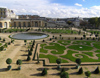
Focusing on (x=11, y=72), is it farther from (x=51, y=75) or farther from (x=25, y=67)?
(x=51, y=75)

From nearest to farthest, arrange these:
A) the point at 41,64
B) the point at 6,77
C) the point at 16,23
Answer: the point at 6,77
the point at 41,64
the point at 16,23

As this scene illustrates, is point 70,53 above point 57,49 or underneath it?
underneath

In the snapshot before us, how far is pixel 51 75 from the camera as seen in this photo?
13586 millimetres

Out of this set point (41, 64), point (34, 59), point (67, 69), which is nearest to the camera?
point (67, 69)

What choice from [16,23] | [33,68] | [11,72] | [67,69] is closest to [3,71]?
[11,72]

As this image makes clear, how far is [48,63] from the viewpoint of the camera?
1677 centimetres

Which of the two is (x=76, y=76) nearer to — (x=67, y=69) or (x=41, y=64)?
(x=67, y=69)

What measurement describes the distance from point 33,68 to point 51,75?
11.0ft

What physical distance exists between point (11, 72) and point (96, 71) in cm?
1244

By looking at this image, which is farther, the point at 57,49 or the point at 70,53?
the point at 57,49

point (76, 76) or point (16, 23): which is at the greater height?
point (16, 23)

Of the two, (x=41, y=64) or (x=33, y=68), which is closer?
(x=33, y=68)

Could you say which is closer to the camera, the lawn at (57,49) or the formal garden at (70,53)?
the formal garden at (70,53)

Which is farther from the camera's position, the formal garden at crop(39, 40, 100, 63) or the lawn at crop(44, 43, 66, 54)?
the lawn at crop(44, 43, 66, 54)
